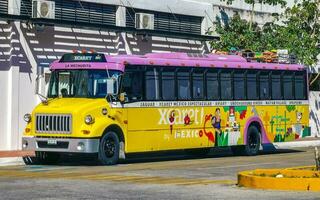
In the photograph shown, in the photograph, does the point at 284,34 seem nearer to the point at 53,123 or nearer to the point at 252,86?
the point at 252,86

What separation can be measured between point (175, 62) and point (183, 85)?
0.75m

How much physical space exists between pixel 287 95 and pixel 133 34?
7061mm

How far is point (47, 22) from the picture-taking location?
95.2 ft

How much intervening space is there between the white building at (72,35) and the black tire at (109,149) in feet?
18.6

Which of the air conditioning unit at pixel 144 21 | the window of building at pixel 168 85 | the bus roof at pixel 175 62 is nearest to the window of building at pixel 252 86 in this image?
the bus roof at pixel 175 62

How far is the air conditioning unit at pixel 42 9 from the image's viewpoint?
2921 cm

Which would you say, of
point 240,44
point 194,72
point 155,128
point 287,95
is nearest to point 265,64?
point 287,95

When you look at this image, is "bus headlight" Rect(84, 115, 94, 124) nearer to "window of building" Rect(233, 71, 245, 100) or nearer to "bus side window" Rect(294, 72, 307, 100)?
"window of building" Rect(233, 71, 245, 100)

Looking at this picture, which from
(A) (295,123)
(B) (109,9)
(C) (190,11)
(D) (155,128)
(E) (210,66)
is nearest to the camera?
(D) (155,128)

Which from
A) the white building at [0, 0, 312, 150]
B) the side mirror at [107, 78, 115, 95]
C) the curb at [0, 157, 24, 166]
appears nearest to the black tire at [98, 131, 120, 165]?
the side mirror at [107, 78, 115, 95]

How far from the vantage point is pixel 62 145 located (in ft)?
74.5

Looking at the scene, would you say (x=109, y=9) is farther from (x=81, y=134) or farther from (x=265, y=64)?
(x=81, y=134)

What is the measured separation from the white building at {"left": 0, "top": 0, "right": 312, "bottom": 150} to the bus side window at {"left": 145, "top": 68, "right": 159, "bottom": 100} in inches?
188

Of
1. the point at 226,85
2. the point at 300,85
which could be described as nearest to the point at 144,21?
the point at 300,85
